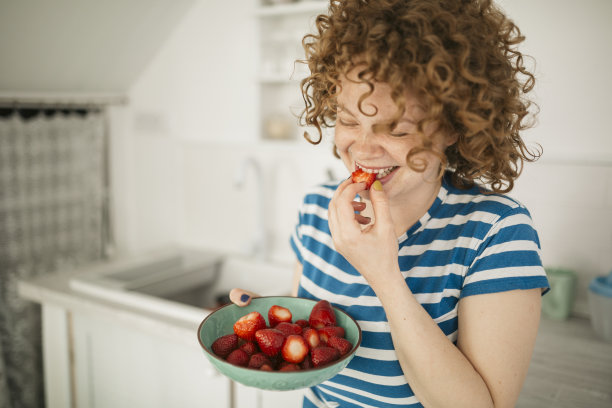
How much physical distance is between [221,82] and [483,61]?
1661 millimetres

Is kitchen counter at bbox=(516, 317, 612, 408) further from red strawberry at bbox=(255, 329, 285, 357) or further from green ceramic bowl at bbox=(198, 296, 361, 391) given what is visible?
red strawberry at bbox=(255, 329, 285, 357)

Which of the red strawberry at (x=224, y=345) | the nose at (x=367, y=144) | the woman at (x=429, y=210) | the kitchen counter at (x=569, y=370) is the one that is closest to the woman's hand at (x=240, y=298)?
the woman at (x=429, y=210)

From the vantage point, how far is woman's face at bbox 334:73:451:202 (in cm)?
77

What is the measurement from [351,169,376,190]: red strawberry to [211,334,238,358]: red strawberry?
34 cm

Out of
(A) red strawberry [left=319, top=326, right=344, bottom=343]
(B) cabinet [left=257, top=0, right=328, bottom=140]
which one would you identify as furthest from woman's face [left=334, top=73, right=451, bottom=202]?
(B) cabinet [left=257, top=0, right=328, bottom=140]

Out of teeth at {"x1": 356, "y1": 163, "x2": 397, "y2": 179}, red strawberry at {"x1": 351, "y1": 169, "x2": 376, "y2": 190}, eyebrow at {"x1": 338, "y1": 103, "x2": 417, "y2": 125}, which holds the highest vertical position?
eyebrow at {"x1": 338, "y1": 103, "x2": 417, "y2": 125}

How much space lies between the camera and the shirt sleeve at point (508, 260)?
2.39 feet

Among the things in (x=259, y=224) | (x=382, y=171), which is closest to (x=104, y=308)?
(x=259, y=224)

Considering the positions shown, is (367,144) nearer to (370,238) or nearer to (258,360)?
(370,238)

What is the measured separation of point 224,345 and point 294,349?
0.40ft

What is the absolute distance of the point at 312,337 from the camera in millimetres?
819

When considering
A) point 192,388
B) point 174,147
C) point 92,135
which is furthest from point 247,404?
point 92,135

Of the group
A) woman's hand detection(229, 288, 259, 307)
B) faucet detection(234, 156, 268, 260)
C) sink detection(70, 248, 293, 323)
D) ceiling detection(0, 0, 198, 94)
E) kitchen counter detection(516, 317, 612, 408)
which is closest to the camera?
woman's hand detection(229, 288, 259, 307)

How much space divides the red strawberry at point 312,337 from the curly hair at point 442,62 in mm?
326
